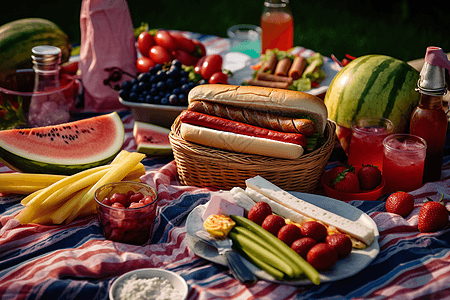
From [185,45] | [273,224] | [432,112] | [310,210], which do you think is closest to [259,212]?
[273,224]

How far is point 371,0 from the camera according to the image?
650 centimetres

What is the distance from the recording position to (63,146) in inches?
101

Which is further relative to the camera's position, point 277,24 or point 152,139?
point 277,24

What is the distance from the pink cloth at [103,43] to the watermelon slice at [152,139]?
54 centimetres

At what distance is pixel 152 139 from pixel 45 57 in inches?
32.6

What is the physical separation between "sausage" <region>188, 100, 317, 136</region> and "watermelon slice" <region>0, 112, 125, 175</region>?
60 cm

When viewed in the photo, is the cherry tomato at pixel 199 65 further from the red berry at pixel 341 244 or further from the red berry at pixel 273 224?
the red berry at pixel 341 244

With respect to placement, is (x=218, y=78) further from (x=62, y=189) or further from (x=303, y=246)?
(x=303, y=246)

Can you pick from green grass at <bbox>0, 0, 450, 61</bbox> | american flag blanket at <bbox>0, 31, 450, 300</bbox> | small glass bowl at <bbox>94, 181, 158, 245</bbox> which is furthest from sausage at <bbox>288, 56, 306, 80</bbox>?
green grass at <bbox>0, 0, 450, 61</bbox>

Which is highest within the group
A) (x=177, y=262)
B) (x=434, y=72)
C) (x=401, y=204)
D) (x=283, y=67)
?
(x=434, y=72)

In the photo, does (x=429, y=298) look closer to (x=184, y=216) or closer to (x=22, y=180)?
(x=184, y=216)

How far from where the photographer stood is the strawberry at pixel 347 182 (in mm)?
2180

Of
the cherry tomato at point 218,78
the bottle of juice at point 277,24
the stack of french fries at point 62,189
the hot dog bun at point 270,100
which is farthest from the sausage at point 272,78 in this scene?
the stack of french fries at point 62,189

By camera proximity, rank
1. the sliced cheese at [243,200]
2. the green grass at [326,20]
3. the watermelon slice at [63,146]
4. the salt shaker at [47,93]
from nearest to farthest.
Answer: the sliced cheese at [243,200]
the watermelon slice at [63,146]
the salt shaker at [47,93]
the green grass at [326,20]
